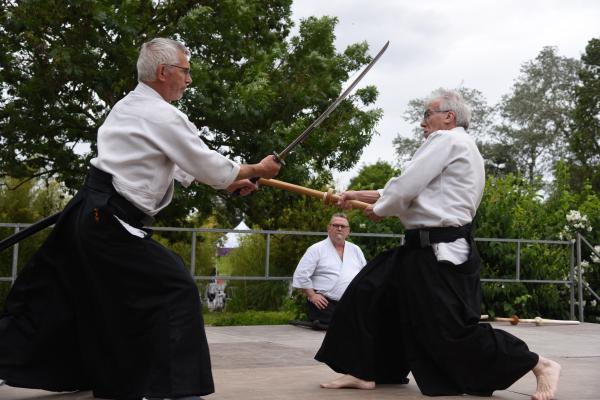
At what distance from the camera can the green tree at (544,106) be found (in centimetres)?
4509

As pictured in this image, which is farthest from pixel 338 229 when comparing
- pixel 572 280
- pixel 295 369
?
pixel 572 280

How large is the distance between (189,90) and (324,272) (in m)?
6.72

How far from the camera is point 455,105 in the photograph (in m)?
4.81

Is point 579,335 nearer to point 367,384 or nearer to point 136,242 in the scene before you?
point 367,384

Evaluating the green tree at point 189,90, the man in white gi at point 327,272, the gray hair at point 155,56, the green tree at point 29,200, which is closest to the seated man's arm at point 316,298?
the man in white gi at point 327,272

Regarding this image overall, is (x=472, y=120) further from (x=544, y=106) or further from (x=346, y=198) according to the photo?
(x=346, y=198)

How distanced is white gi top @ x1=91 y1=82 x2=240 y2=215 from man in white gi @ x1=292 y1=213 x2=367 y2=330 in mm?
4674

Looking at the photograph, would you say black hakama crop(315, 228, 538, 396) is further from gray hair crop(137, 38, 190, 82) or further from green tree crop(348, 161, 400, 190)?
green tree crop(348, 161, 400, 190)

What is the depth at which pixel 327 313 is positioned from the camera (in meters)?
8.77

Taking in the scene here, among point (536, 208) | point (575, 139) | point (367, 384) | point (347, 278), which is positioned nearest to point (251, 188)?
point (367, 384)

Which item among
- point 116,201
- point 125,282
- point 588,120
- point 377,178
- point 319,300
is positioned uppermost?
point 588,120

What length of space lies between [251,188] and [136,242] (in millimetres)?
941

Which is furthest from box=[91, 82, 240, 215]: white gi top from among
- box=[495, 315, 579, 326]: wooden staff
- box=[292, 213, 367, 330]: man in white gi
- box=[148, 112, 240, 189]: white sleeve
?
box=[495, 315, 579, 326]: wooden staff

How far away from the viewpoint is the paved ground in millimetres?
4590
